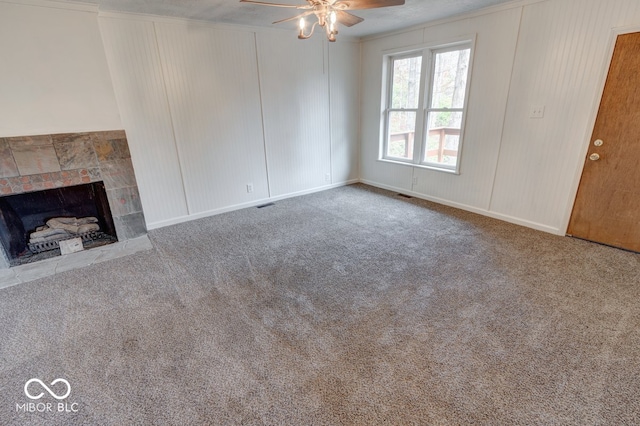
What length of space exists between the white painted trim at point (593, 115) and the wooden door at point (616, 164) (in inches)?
1.0

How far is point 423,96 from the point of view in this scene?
4395mm

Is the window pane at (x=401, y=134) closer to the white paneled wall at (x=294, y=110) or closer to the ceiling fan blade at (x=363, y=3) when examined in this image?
the white paneled wall at (x=294, y=110)

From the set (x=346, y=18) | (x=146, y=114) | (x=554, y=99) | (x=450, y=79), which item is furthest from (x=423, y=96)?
(x=146, y=114)

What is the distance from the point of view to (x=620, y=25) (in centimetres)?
266

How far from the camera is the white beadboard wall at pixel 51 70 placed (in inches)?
108

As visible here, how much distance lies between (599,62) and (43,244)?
5868 millimetres

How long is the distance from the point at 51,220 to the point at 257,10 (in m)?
3.23

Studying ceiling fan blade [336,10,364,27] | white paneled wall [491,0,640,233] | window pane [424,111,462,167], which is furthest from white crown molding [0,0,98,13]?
white paneled wall [491,0,640,233]

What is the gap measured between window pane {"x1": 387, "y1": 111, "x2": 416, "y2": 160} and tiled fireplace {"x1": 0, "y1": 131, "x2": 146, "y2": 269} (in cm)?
385

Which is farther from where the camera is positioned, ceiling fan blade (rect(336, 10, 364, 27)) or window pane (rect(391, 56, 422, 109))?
window pane (rect(391, 56, 422, 109))

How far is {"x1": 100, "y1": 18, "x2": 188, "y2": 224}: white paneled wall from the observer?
3291mm

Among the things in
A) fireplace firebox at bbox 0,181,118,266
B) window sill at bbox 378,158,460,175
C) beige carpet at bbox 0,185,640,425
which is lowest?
beige carpet at bbox 0,185,640,425

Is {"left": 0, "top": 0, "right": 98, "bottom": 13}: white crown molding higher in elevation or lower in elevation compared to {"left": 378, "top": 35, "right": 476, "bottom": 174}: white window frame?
higher

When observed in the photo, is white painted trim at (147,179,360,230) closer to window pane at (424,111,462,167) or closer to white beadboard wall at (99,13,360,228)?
white beadboard wall at (99,13,360,228)
